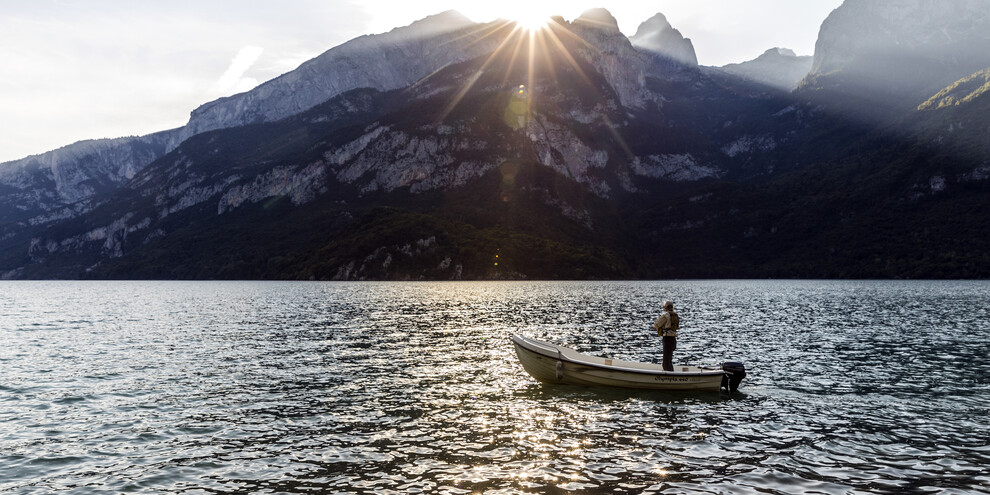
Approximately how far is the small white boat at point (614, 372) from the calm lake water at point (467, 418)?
770 mm

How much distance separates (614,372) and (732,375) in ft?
20.3

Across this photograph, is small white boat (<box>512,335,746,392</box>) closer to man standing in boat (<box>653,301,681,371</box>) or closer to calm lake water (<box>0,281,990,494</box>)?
man standing in boat (<box>653,301,681,371</box>)

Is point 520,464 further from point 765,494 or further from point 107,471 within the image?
point 107,471

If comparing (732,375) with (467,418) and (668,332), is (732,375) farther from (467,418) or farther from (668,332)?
(467,418)

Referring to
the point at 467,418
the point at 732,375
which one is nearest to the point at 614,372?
the point at 732,375

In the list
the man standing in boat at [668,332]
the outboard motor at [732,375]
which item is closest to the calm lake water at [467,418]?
the outboard motor at [732,375]

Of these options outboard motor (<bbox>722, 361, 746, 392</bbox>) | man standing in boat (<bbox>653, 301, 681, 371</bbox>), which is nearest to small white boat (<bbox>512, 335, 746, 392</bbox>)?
outboard motor (<bbox>722, 361, 746, 392</bbox>)

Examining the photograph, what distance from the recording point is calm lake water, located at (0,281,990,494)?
17.9m

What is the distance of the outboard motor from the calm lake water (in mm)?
724

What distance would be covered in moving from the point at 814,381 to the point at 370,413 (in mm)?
25057

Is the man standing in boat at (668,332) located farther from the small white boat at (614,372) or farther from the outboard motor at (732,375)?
the outboard motor at (732,375)

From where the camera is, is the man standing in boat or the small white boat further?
the man standing in boat

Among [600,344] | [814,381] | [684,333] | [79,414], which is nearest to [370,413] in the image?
[79,414]

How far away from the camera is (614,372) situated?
106 ft
